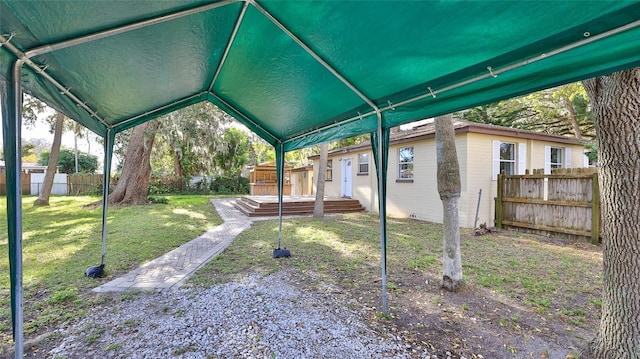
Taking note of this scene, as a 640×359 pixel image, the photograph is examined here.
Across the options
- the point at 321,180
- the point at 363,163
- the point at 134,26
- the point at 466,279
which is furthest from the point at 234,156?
the point at 134,26

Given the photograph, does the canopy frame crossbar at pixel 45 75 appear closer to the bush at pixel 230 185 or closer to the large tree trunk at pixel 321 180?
the large tree trunk at pixel 321 180

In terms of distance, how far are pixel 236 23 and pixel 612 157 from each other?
2968mm

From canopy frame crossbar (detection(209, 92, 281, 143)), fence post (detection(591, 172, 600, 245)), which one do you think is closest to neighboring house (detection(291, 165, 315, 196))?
canopy frame crossbar (detection(209, 92, 281, 143))

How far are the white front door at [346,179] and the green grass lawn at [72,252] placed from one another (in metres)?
5.94

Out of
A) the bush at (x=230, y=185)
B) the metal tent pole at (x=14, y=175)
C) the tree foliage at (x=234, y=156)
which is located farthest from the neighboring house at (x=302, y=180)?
the metal tent pole at (x=14, y=175)

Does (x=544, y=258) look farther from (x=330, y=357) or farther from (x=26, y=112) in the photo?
(x=26, y=112)

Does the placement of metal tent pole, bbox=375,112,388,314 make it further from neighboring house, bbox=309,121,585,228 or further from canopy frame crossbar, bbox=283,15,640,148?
neighboring house, bbox=309,121,585,228

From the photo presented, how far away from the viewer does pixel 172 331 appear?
2.67 meters

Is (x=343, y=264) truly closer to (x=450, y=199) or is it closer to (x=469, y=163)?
(x=450, y=199)

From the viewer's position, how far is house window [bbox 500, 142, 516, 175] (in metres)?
8.75

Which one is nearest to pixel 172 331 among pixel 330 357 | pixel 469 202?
pixel 330 357

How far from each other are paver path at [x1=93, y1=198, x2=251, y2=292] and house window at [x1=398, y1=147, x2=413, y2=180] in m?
6.12

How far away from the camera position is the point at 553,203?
6949 mm

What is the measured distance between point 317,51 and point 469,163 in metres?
7.22
